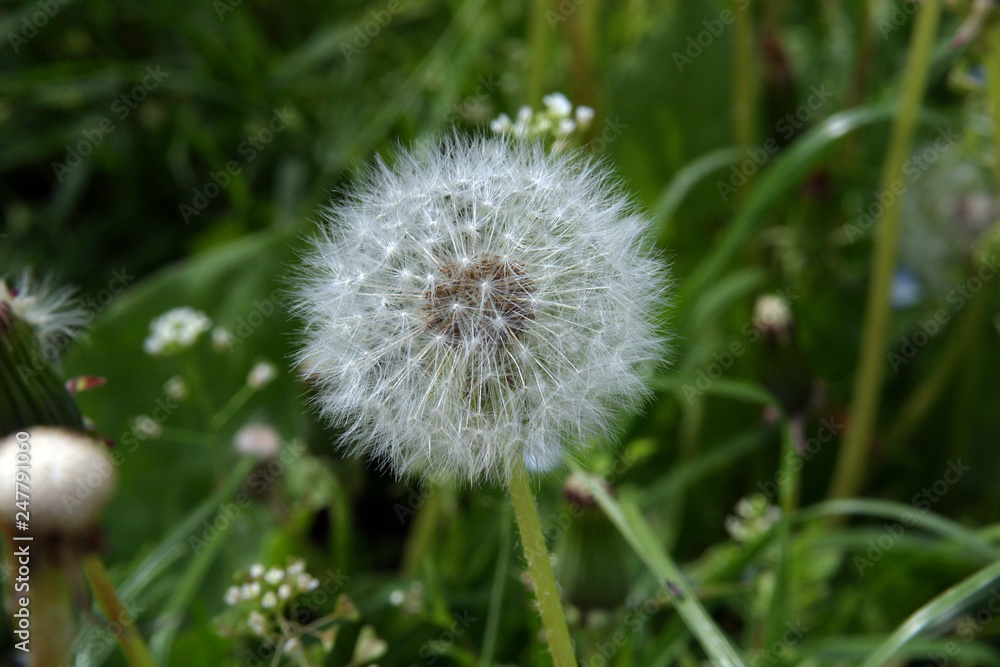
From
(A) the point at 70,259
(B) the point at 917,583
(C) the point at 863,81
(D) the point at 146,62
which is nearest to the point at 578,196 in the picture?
(B) the point at 917,583

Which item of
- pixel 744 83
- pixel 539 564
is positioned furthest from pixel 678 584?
pixel 744 83

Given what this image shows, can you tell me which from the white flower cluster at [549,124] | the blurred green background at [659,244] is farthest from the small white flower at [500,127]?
the blurred green background at [659,244]

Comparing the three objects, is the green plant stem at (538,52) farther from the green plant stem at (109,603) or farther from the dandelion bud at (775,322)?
the green plant stem at (109,603)

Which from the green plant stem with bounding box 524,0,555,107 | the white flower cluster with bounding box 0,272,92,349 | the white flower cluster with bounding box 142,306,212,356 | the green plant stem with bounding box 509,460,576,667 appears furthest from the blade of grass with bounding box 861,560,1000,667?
the green plant stem with bounding box 524,0,555,107

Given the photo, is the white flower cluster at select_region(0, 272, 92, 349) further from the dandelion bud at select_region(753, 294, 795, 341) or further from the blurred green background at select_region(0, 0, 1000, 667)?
the dandelion bud at select_region(753, 294, 795, 341)

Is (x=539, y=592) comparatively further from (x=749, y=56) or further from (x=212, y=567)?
(x=749, y=56)

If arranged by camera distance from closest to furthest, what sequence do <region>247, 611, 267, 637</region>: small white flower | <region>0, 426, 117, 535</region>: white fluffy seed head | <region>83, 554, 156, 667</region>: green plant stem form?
<region>0, 426, 117, 535</region>: white fluffy seed head < <region>83, 554, 156, 667</region>: green plant stem < <region>247, 611, 267, 637</region>: small white flower
